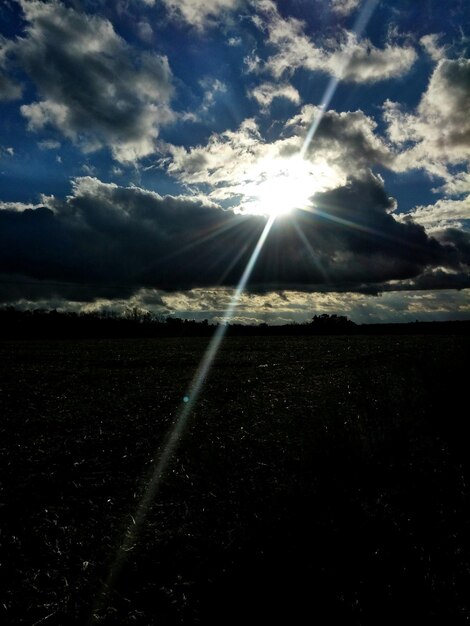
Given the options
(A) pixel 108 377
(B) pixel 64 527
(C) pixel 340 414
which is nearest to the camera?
(B) pixel 64 527

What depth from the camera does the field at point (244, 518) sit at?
1.98 metres

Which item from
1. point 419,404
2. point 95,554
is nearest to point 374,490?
point 95,554

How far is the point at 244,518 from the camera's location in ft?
8.89

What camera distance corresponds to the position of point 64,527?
2658 millimetres

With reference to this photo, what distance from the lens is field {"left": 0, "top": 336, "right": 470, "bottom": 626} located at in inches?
77.9

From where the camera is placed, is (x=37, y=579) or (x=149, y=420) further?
(x=149, y=420)

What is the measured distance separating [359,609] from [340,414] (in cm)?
358

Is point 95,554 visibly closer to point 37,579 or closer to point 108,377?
point 37,579

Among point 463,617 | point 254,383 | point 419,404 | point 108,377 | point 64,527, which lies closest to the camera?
point 463,617

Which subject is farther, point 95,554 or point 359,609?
point 95,554

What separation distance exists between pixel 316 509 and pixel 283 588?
2.46 ft

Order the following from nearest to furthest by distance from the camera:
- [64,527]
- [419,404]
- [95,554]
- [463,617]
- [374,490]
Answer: [463,617], [95,554], [64,527], [374,490], [419,404]

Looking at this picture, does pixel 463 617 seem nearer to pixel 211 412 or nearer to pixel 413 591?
pixel 413 591

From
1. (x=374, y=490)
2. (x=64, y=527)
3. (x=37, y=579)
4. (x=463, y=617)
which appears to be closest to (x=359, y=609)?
(x=463, y=617)
